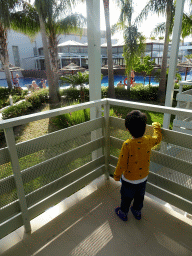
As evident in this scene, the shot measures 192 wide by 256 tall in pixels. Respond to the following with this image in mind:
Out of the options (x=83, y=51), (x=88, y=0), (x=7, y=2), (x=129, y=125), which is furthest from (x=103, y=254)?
(x=83, y=51)

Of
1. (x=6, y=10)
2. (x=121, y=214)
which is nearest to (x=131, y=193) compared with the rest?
(x=121, y=214)

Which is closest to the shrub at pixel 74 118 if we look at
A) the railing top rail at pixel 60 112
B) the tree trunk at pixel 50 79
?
the railing top rail at pixel 60 112

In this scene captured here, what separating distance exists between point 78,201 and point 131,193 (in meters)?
0.71

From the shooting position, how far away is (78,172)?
205 cm

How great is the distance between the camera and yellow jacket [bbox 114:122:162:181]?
4.87ft

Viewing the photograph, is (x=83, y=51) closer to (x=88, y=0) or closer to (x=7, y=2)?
(x=7, y=2)

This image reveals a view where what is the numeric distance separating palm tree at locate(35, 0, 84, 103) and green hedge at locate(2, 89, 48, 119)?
54cm

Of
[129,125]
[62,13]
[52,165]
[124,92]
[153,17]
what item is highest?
[62,13]

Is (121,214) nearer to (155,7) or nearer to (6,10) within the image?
(155,7)

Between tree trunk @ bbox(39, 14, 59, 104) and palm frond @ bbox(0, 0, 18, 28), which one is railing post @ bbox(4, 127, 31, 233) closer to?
tree trunk @ bbox(39, 14, 59, 104)

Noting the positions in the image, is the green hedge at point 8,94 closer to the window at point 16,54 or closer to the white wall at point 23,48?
the white wall at point 23,48

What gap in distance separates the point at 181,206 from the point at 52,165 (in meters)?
1.29

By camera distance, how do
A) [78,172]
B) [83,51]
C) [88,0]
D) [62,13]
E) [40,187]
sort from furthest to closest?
[83,51], [62,13], [88,0], [78,172], [40,187]

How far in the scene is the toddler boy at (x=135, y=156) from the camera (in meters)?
1.46
